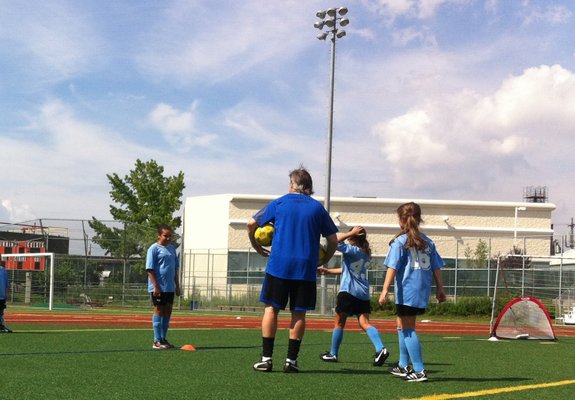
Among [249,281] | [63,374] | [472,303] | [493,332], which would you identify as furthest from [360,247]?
[249,281]

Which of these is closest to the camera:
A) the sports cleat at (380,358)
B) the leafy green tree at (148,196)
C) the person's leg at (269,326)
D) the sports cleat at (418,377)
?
the sports cleat at (418,377)

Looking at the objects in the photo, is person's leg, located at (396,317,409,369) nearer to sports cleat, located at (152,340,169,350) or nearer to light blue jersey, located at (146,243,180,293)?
sports cleat, located at (152,340,169,350)

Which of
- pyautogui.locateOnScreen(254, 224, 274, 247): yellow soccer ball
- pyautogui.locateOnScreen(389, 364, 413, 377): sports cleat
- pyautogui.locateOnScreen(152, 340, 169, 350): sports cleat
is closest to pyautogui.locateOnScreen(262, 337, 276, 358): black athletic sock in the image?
pyautogui.locateOnScreen(254, 224, 274, 247): yellow soccer ball

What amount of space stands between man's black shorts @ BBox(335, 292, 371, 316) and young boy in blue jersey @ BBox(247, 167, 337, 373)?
1.68 meters

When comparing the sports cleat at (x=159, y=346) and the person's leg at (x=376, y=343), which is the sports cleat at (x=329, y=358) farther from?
the sports cleat at (x=159, y=346)

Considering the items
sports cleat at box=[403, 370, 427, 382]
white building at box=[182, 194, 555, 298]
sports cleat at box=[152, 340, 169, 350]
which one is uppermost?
white building at box=[182, 194, 555, 298]

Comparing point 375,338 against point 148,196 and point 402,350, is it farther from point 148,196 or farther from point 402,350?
point 148,196

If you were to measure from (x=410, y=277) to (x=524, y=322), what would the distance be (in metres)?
8.48

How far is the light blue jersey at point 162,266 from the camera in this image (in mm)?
10555

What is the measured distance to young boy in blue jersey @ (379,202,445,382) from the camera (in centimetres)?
721

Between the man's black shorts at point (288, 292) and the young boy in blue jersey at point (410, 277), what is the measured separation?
2.32ft

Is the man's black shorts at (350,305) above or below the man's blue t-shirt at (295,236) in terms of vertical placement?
below

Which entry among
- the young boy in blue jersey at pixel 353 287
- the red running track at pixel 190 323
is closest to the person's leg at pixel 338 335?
the young boy in blue jersey at pixel 353 287

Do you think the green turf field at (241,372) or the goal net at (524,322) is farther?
the goal net at (524,322)
